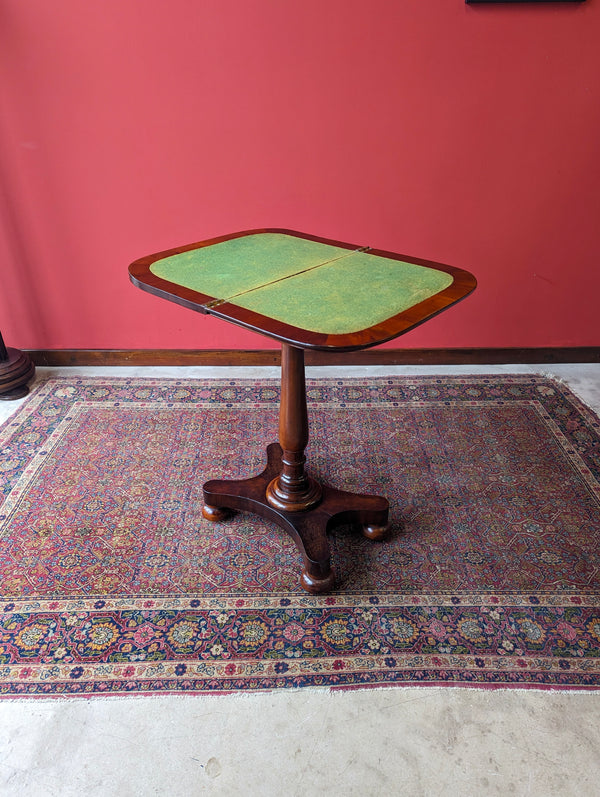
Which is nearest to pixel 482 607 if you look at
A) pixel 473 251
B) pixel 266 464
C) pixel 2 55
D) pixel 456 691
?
pixel 456 691

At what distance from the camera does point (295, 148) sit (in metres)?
2.71

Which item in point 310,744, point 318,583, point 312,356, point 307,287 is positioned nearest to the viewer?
point 310,744

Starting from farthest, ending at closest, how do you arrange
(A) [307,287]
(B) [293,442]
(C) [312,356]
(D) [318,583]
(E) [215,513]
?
(C) [312,356] < (E) [215,513] < (B) [293,442] < (D) [318,583] < (A) [307,287]

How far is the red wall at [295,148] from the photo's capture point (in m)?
2.51

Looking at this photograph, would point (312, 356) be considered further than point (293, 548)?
Yes

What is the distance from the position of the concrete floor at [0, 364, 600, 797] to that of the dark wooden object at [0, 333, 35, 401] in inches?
63.8

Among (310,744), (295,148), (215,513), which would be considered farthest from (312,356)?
(310,744)

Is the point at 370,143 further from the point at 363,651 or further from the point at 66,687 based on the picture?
the point at 66,687

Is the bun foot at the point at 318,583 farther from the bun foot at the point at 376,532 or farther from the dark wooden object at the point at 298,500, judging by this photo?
the bun foot at the point at 376,532

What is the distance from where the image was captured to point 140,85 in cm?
260

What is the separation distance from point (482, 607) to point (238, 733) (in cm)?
78

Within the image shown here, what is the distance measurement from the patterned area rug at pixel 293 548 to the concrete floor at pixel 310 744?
6cm

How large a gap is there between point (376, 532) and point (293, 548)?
10.9 inches

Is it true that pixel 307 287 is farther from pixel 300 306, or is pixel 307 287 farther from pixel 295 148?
pixel 295 148
